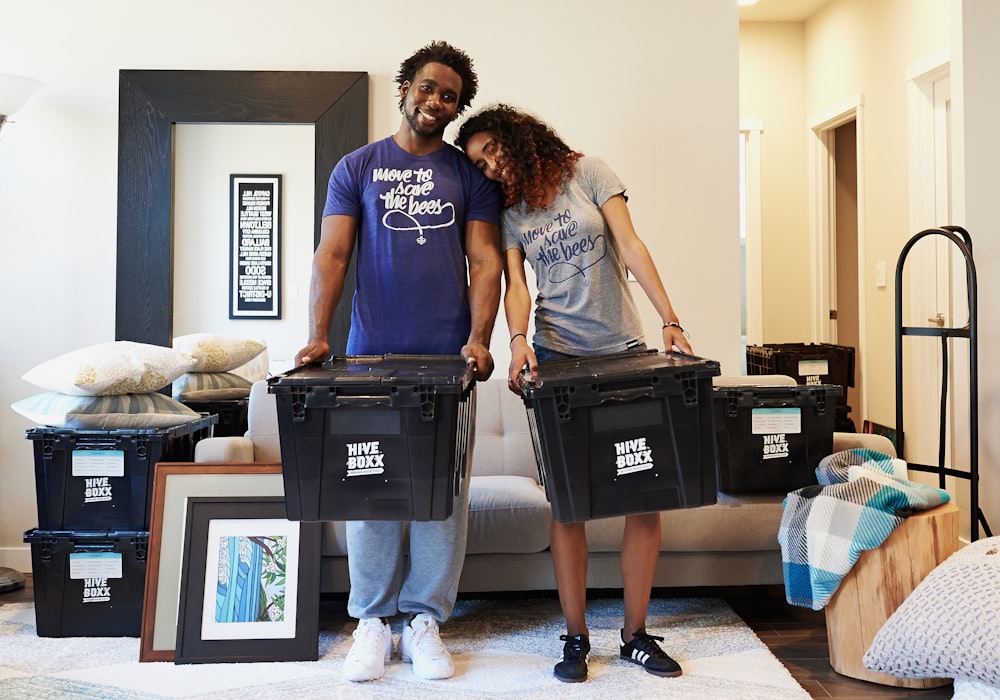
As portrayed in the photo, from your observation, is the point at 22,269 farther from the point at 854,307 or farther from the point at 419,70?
the point at 854,307

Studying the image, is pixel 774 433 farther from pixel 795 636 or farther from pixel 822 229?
pixel 822 229

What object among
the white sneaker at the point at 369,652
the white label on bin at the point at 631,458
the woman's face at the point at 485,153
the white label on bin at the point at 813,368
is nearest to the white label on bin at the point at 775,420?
the white label on bin at the point at 631,458

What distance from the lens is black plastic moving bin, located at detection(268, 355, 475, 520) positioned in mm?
→ 1836

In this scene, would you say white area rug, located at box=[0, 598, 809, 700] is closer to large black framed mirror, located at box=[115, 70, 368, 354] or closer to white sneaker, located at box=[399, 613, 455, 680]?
white sneaker, located at box=[399, 613, 455, 680]

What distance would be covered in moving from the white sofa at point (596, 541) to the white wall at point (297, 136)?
838mm

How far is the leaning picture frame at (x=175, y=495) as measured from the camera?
2475 mm

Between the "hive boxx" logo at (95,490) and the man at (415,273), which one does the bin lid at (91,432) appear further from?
the man at (415,273)

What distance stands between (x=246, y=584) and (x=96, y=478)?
0.59 meters

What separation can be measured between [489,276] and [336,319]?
1308 mm

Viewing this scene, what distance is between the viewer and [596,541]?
266 centimetres

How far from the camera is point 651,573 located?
2.32 m

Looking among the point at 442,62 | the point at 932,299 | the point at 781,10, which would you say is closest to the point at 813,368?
the point at 932,299

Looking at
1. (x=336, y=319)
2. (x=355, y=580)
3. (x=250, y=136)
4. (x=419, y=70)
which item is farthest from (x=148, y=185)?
(x=355, y=580)

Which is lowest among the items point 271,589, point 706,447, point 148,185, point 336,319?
point 271,589
